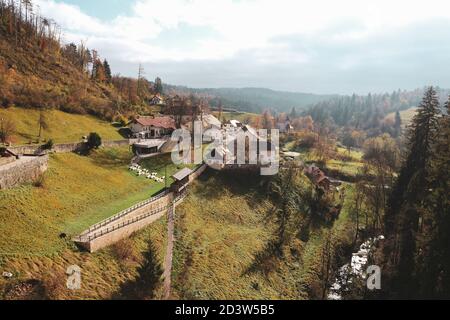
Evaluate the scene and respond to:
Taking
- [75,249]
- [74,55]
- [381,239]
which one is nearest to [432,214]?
[381,239]

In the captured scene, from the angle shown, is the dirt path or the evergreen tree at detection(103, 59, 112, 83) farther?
the evergreen tree at detection(103, 59, 112, 83)

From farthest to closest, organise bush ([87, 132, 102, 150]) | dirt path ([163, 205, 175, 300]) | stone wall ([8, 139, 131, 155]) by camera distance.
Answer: bush ([87, 132, 102, 150]) < stone wall ([8, 139, 131, 155]) < dirt path ([163, 205, 175, 300])

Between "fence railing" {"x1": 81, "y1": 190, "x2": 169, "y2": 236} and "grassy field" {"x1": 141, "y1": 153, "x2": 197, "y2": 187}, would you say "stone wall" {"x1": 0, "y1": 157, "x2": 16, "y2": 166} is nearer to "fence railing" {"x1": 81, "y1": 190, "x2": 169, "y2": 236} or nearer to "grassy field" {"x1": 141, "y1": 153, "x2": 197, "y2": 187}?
"fence railing" {"x1": 81, "y1": 190, "x2": 169, "y2": 236}

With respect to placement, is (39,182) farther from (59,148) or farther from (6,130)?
(6,130)

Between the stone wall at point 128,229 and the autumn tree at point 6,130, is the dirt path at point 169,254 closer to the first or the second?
the stone wall at point 128,229

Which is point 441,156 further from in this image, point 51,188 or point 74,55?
point 74,55

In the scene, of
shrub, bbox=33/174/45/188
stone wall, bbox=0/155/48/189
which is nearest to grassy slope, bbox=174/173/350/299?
shrub, bbox=33/174/45/188
